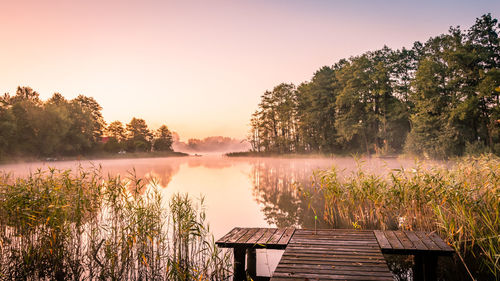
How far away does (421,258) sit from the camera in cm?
405

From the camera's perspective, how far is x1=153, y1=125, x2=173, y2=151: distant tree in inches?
2990

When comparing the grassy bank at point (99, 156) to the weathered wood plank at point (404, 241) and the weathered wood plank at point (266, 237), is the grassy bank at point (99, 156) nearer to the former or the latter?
the weathered wood plank at point (266, 237)

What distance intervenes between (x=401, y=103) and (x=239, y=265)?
110ft

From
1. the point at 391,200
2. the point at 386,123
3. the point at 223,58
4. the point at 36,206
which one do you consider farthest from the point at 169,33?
the point at 386,123

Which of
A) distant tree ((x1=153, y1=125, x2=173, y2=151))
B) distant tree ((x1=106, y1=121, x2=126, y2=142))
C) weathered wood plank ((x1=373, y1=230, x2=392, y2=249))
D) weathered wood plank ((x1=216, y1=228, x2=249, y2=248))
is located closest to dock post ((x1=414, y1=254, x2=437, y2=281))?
weathered wood plank ((x1=373, y1=230, x2=392, y2=249))

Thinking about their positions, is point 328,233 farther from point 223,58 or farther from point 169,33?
point 223,58

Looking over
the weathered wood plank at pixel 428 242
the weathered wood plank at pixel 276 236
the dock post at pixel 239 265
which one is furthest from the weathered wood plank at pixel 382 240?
the dock post at pixel 239 265

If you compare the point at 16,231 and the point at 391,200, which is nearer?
the point at 16,231

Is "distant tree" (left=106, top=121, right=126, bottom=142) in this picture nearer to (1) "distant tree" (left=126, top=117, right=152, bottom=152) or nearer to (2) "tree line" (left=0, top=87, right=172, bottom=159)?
(1) "distant tree" (left=126, top=117, right=152, bottom=152)

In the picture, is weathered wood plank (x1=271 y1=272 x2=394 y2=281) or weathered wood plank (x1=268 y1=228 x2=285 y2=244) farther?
weathered wood plank (x1=268 y1=228 x2=285 y2=244)

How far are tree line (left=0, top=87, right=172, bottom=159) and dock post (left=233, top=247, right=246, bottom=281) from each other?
4222cm

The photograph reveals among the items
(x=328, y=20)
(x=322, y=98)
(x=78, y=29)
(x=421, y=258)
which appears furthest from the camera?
(x=322, y=98)

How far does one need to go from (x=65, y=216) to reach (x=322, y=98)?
3991 centimetres

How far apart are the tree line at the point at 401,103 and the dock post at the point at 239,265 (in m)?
23.8
